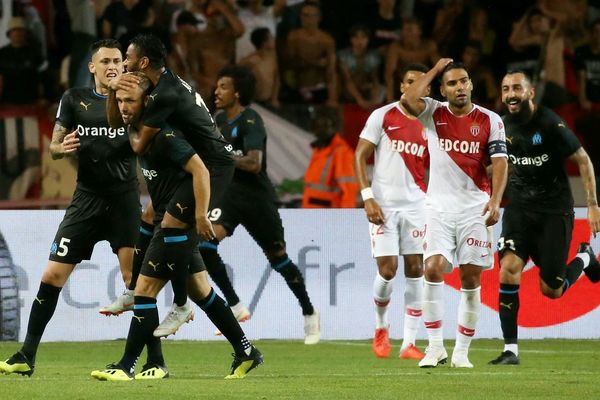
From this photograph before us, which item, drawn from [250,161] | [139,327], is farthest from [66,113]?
[250,161]

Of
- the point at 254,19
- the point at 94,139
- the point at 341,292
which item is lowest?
the point at 341,292

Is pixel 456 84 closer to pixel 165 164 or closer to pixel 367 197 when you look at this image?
pixel 367 197

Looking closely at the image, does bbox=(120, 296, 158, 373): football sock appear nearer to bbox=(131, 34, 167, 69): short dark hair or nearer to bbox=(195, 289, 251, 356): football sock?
bbox=(195, 289, 251, 356): football sock

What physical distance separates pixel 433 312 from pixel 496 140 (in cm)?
143

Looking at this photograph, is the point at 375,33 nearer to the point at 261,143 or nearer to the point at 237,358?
the point at 261,143

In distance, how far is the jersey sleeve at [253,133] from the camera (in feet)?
42.4

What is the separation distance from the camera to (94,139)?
10.2 m

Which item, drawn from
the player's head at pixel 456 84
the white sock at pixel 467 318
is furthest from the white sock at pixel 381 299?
the player's head at pixel 456 84

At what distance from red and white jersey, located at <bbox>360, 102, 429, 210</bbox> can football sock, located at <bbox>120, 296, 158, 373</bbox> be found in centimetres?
373

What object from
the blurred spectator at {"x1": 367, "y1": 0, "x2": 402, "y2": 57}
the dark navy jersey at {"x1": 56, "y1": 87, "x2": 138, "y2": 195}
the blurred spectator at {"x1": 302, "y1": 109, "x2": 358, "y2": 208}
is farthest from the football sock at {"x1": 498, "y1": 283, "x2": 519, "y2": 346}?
the blurred spectator at {"x1": 367, "y1": 0, "x2": 402, "y2": 57}

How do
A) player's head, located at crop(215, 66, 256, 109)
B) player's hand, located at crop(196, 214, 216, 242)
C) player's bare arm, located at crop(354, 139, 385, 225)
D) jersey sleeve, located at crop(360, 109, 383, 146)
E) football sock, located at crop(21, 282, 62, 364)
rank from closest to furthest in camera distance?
player's hand, located at crop(196, 214, 216, 242) → football sock, located at crop(21, 282, 62, 364) → player's bare arm, located at crop(354, 139, 385, 225) → jersey sleeve, located at crop(360, 109, 383, 146) → player's head, located at crop(215, 66, 256, 109)

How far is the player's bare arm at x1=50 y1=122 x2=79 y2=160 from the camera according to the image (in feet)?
31.9

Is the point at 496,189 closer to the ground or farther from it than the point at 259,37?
closer to the ground

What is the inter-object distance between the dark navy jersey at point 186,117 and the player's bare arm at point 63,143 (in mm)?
1127
